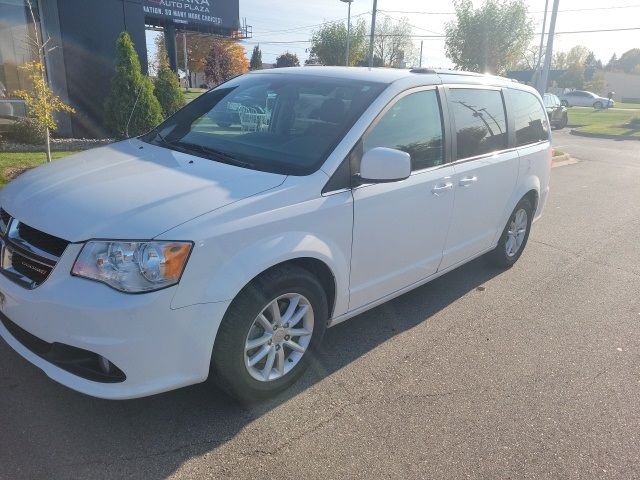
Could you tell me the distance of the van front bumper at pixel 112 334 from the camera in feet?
7.58

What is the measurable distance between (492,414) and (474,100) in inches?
101

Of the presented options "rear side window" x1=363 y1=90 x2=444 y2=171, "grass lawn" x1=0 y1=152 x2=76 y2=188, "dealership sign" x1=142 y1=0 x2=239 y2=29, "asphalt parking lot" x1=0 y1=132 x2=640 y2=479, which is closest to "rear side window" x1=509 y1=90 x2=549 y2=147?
"rear side window" x1=363 y1=90 x2=444 y2=171

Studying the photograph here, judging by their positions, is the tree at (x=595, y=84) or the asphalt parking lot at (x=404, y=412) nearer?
the asphalt parking lot at (x=404, y=412)

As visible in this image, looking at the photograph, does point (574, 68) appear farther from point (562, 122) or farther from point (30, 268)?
point (30, 268)

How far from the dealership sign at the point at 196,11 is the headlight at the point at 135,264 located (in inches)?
673

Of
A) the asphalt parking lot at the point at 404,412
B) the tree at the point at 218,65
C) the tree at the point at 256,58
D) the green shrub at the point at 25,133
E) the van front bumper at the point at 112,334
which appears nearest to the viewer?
the van front bumper at the point at 112,334

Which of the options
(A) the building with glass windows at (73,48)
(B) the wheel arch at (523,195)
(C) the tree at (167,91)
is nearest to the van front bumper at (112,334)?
(B) the wheel arch at (523,195)

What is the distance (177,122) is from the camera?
4008 mm

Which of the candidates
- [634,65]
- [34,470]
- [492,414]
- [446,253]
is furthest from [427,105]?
[634,65]

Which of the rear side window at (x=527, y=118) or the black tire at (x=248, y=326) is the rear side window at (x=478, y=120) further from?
the black tire at (x=248, y=326)

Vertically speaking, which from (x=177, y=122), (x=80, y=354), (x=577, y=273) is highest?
(x=177, y=122)

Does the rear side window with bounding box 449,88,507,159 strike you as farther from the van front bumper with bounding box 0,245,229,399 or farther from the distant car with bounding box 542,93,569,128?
the distant car with bounding box 542,93,569,128

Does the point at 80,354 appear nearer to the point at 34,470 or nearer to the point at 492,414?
the point at 34,470

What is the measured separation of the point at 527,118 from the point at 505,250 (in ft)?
4.44
